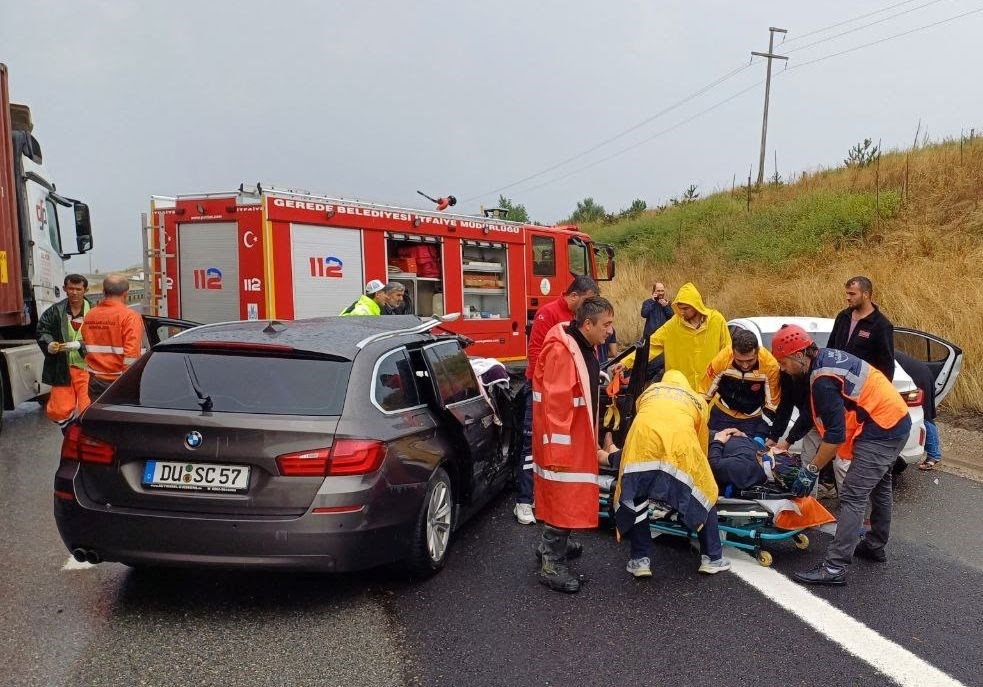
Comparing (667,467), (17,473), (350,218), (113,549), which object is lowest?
(17,473)

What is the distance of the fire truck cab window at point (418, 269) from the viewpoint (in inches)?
405

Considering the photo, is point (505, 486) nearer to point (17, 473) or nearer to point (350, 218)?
point (17, 473)

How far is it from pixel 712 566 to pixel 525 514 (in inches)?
54.8

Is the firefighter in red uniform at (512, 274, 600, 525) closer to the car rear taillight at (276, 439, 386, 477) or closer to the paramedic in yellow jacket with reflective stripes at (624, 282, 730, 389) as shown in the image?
the paramedic in yellow jacket with reflective stripes at (624, 282, 730, 389)

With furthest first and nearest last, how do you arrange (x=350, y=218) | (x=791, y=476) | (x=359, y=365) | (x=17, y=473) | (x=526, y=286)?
(x=526, y=286)
(x=350, y=218)
(x=17, y=473)
(x=791, y=476)
(x=359, y=365)

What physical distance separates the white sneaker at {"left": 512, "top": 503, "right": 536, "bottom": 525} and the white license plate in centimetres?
224

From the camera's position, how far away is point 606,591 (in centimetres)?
389

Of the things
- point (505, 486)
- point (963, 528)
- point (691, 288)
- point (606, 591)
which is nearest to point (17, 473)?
point (505, 486)

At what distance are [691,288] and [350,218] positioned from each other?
5.17 metres

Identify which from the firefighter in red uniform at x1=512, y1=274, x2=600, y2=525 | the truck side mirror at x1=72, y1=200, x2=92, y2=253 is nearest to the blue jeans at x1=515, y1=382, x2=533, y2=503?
the firefighter in red uniform at x1=512, y1=274, x2=600, y2=525

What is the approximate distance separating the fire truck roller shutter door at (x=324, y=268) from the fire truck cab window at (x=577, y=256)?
4630 millimetres

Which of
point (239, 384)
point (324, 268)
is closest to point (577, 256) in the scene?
point (324, 268)

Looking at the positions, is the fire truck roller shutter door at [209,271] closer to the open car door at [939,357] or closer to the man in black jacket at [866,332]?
the man in black jacket at [866,332]

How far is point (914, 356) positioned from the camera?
22.0 ft
